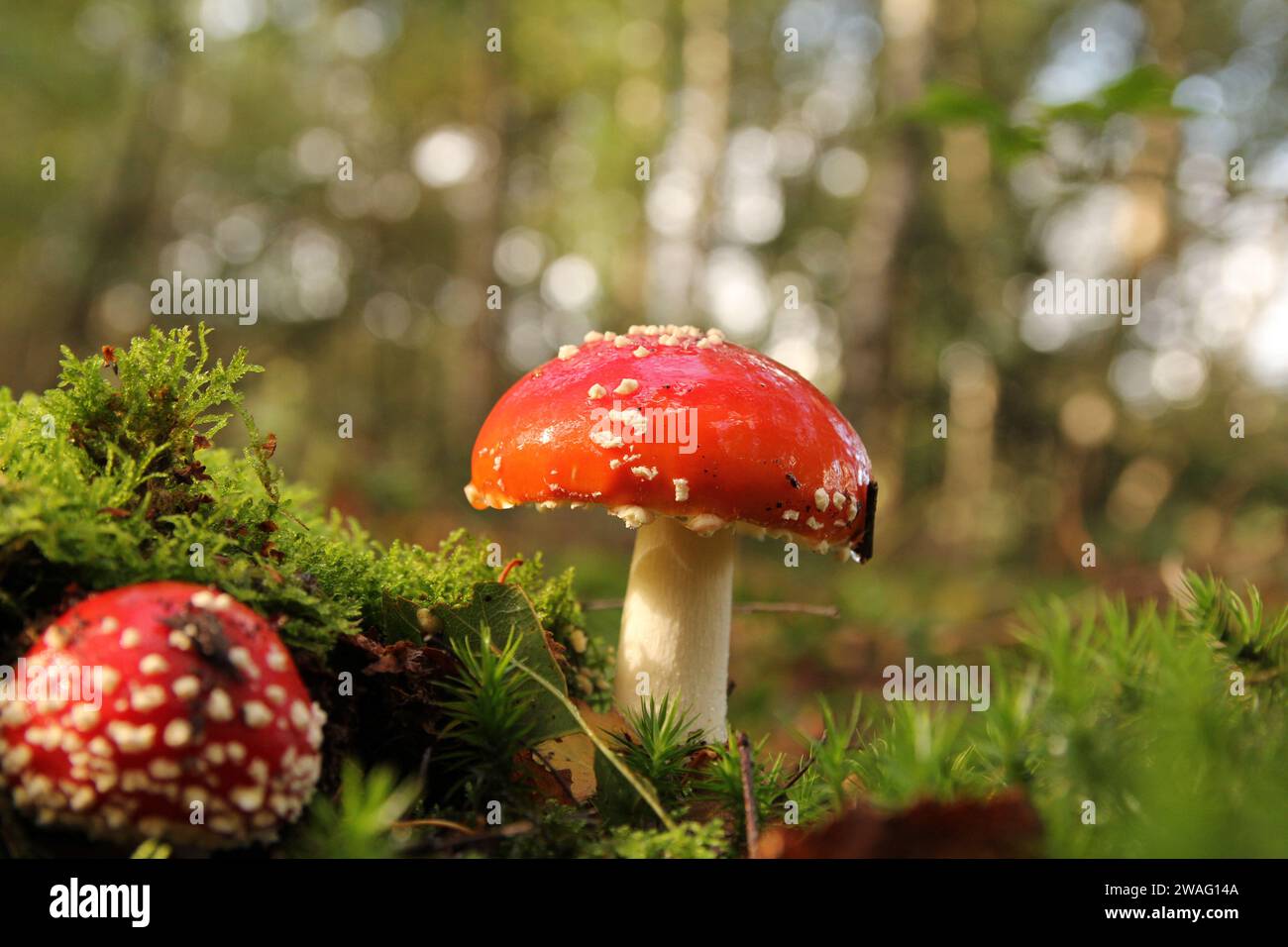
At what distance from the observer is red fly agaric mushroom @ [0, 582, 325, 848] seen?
1069 millimetres

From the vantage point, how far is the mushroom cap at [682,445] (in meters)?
1.77

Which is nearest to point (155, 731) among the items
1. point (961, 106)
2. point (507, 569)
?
point (507, 569)

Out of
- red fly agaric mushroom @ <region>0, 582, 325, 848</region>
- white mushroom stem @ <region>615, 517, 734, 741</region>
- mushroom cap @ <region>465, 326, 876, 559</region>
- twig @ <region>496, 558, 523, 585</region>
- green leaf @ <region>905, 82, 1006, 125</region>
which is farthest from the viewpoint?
green leaf @ <region>905, 82, 1006, 125</region>

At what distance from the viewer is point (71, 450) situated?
1.56 metres

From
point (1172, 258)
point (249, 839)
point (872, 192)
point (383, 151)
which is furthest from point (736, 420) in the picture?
point (383, 151)

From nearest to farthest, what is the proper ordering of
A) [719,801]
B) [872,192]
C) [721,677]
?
[719,801] < [721,677] < [872,192]

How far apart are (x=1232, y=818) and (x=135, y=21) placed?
15.8 meters

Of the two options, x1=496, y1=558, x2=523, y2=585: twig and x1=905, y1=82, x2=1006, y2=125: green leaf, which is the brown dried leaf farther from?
x1=905, y1=82, x2=1006, y2=125: green leaf

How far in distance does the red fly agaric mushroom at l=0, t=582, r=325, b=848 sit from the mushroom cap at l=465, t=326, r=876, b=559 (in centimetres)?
80

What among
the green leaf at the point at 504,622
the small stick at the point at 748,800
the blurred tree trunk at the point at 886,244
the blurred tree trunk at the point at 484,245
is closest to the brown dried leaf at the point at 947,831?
the small stick at the point at 748,800

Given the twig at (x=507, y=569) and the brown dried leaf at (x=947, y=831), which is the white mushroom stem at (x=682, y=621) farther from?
the brown dried leaf at (x=947, y=831)

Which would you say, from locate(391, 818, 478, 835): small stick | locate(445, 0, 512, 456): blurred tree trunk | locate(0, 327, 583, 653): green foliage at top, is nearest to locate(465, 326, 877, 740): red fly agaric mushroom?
locate(0, 327, 583, 653): green foliage at top
